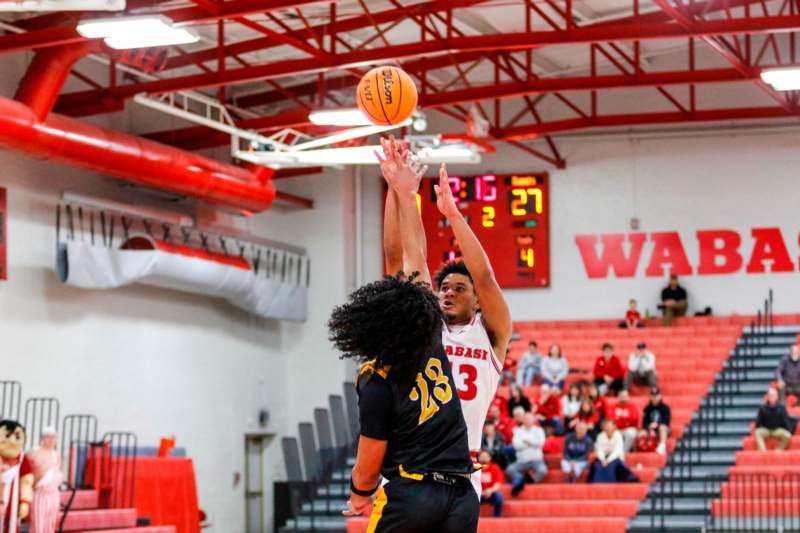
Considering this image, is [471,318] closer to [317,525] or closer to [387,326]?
[387,326]

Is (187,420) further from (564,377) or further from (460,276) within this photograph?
(460,276)

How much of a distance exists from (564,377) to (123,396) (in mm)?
8040

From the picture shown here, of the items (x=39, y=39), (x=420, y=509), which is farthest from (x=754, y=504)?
(x=420, y=509)

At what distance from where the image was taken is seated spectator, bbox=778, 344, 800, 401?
2378 cm

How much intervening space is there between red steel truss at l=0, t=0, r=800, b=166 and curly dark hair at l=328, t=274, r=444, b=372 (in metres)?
11.4

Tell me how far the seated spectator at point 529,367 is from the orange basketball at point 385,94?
52.6ft

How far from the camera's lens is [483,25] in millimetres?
23891

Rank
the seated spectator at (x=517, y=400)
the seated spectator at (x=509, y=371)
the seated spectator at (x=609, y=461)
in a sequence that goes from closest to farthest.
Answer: the seated spectator at (x=609, y=461) < the seated spectator at (x=517, y=400) < the seated spectator at (x=509, y=371)

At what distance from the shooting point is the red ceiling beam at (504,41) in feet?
59.0

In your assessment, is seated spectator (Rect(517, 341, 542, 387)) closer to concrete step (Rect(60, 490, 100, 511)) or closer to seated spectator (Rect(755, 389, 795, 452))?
seated spectator (Rect(755, 389, 795, 452))

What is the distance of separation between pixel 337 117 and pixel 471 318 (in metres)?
14.1

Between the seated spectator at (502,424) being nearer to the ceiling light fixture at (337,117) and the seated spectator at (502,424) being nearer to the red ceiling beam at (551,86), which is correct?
the red ceiling beam at (551,86)

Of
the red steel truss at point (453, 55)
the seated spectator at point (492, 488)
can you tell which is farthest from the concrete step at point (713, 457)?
the red steel truss at point (453, 55)

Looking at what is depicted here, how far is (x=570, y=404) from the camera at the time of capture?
23.3 metres
